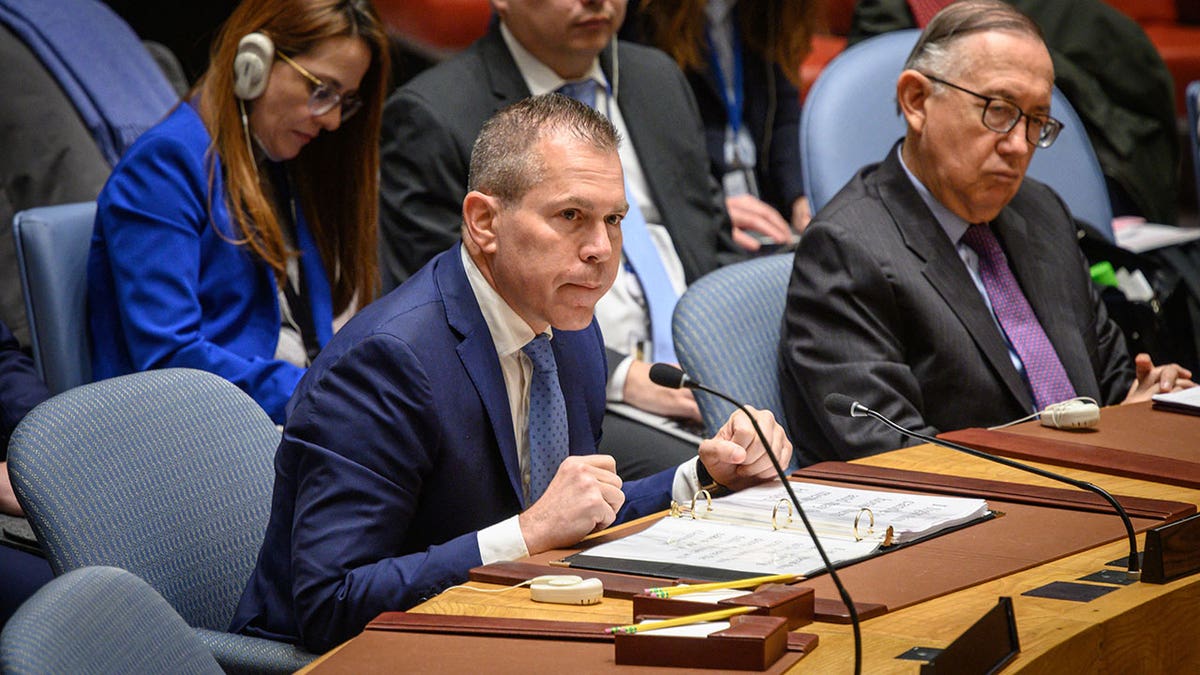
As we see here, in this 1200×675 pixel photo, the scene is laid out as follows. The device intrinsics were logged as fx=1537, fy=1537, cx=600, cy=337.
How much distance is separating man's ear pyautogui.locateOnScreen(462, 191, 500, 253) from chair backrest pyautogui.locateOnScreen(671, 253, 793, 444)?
643 millimetres

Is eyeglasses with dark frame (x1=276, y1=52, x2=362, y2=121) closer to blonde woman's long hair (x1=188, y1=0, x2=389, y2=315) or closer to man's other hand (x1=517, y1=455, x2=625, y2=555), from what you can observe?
blonde woman's long hair (x1=188, y1=0, x2=389, y2=315)

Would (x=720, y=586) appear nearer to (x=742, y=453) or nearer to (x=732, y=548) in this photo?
(x=732, y=548)

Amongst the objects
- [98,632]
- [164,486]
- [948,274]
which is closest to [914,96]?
[948,274]

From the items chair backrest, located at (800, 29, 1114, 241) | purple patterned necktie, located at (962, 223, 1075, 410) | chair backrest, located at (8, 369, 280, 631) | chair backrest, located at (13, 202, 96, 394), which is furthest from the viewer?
chair backrest, located at (800, 29, 1114, 241)

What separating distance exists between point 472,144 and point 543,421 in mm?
1199

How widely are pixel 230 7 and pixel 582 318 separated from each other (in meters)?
2.73

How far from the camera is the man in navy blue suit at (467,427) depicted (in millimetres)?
1831

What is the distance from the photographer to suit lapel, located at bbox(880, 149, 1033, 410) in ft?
8.84

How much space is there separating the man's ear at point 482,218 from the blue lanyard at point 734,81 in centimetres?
205

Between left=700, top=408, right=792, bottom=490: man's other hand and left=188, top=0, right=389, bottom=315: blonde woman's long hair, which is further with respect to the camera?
left=188, top=0, right=389, bottom=315: blonde woman's long hair

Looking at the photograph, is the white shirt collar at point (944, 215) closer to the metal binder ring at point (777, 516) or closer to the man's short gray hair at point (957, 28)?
the man's short gray hair at point (957, 28)

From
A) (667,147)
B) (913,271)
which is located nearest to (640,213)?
(667,147)

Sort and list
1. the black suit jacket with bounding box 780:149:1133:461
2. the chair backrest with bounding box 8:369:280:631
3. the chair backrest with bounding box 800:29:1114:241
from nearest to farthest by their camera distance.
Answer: the chair backrest with bounding box 8:369:280:631 < the black suit jacket with bounding box 780:149:1133:461 < the chair backrest with bounding box 800:29:1114:241

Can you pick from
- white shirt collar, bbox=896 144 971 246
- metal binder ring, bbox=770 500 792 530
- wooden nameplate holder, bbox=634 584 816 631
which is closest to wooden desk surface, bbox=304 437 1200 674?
wooden nameplate holder, bbox=634 584 816 631
